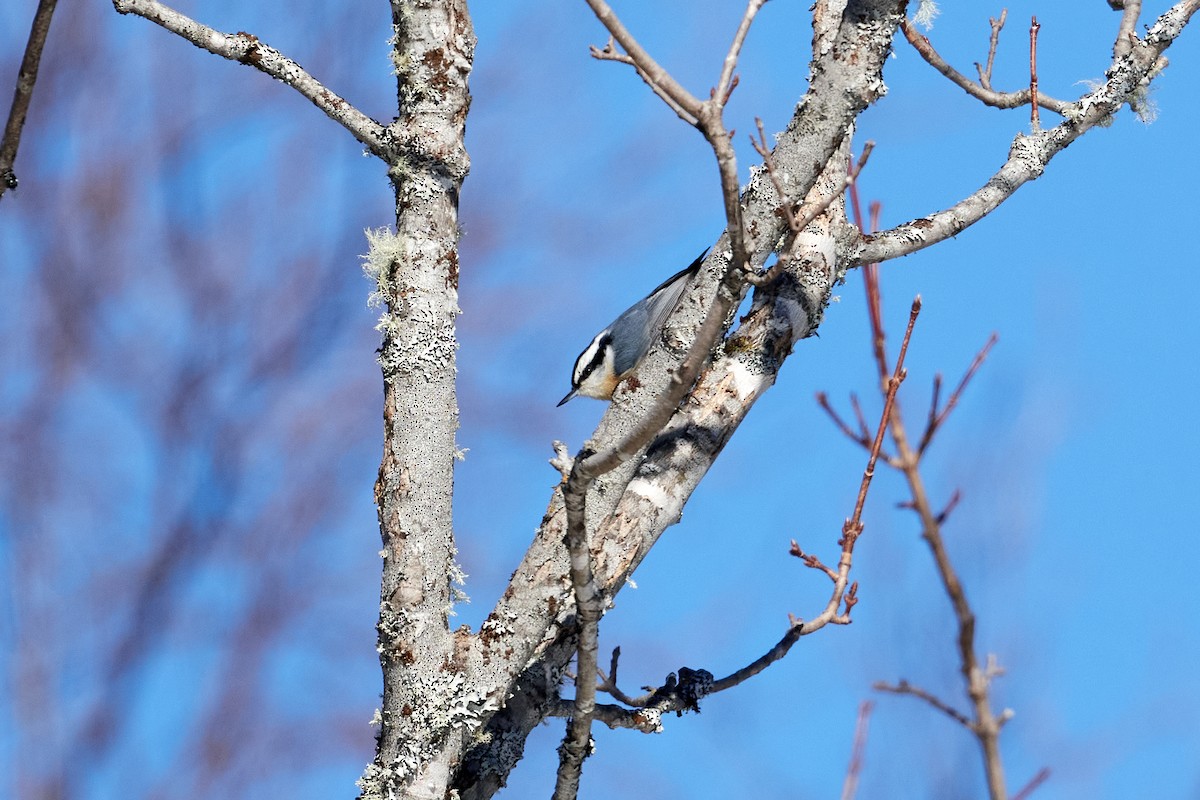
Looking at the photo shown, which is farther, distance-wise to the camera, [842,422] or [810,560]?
[810,560]

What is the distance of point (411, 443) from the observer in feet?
7.01

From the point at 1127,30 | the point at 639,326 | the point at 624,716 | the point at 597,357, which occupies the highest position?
the point at 597,357

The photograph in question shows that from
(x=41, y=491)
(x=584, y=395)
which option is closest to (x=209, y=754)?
(x=41, y=491)

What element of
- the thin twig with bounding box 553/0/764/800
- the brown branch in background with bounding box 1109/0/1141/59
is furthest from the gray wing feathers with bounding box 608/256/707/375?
the thin twig with bounding box 553/0/764/800

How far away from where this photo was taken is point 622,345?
3.92 metres

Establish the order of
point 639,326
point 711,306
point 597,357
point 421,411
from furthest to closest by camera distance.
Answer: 1. point 597,357
2. point 639,326
3. point 421,411
4. point 711,306

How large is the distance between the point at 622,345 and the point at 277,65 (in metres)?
1.88

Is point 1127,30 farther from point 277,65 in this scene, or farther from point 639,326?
point 277,65

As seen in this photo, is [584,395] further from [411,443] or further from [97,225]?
[97,225]

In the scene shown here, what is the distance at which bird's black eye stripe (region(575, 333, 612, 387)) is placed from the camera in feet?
13.3

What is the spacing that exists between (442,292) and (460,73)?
44 centimetres

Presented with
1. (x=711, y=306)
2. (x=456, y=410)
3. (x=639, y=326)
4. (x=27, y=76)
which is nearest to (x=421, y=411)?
(x=456, y=410)

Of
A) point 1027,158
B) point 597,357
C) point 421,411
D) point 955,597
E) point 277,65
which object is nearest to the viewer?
point 955,597

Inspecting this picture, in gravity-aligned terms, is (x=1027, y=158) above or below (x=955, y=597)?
above
